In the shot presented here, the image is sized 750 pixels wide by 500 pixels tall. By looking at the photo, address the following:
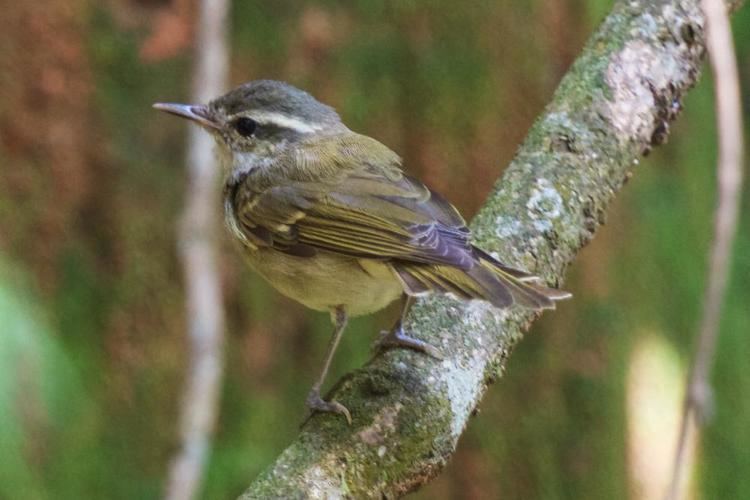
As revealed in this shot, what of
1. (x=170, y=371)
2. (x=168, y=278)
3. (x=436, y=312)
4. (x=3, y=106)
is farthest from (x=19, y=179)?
(x=436, y=312)

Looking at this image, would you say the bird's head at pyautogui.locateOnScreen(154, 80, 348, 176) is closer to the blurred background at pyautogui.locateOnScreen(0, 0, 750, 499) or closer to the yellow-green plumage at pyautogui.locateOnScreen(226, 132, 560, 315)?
the yellow-green plumage at pyautogui.locateOnScreen(226, 132, 560, 315)

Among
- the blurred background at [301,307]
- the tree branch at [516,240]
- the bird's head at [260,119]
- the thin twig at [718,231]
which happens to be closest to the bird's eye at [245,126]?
the bird's head at [260,119]

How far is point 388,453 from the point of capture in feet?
6.89

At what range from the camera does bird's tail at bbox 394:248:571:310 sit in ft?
6.97

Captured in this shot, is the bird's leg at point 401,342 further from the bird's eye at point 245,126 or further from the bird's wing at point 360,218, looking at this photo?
the bird's eye at point 245,126

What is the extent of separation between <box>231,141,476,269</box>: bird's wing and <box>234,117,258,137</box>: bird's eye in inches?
7.1

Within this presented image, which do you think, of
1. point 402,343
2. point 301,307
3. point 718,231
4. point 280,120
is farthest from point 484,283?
point 301,307

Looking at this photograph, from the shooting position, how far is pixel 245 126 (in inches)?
116

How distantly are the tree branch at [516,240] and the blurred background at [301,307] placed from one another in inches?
54.8

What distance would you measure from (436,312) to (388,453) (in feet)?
1.79

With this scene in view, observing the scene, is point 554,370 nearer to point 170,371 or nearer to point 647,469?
point 647,469

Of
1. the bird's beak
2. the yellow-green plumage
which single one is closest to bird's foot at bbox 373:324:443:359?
the yellow-green plumage

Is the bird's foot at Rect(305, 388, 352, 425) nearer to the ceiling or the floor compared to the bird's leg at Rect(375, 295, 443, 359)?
nearer to the floor

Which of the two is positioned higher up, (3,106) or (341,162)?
(341,162)
